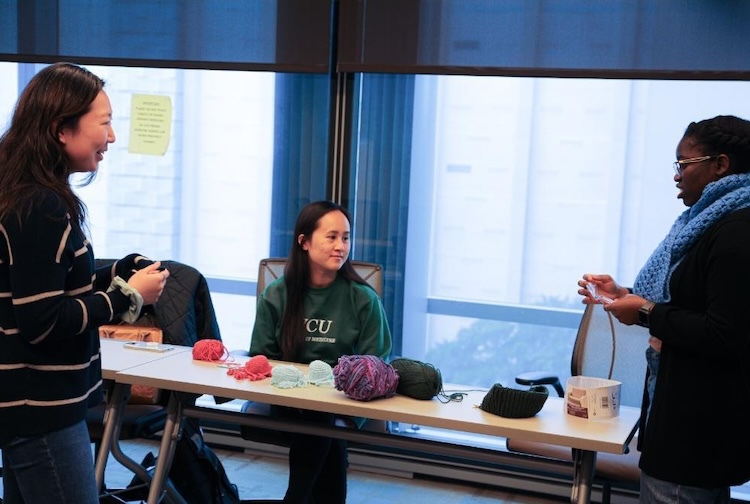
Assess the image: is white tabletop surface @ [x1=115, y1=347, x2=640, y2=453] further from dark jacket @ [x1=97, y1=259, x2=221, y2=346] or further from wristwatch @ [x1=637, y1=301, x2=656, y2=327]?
dark jacket @ [x1=97, y1=259, x2=221, y2=346]

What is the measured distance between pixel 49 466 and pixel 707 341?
1453mm

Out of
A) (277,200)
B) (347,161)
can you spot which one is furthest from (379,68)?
(277,200)

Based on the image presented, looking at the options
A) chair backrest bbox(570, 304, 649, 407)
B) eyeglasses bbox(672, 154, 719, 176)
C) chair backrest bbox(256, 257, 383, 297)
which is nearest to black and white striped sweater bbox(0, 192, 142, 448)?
eyeglasses bbox(672, 154, 719, 176)

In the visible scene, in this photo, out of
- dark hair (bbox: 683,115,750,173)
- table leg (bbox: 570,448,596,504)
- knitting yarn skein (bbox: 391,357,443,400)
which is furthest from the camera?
knitting yarn skein (bbox: 391,357,443,400)

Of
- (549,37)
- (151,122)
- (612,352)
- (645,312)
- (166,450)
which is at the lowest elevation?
(166,450)

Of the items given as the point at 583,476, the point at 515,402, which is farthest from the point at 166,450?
the point at 583,476

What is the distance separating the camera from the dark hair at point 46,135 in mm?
1792

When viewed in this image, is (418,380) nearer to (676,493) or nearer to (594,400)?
(594,400)

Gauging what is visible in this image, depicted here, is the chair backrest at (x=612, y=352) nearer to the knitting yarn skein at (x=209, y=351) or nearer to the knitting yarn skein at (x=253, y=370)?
the knitting yarn skein at (x=253, y=370)

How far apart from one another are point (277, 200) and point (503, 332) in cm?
125

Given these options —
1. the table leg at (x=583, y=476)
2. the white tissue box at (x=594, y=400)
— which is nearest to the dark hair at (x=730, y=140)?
the white tissue box at (x=594, y=400)

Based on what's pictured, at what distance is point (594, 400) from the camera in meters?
2.41

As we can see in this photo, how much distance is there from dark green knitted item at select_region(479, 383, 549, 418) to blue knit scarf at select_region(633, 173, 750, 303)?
41 centimetres

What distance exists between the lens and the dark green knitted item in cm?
240
